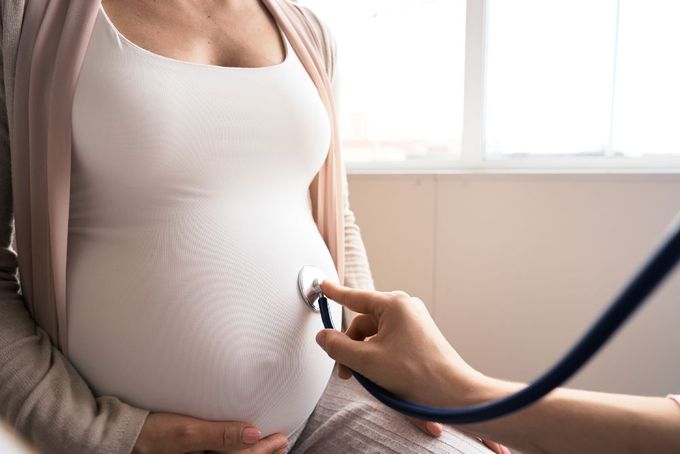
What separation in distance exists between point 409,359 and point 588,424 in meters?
0.18

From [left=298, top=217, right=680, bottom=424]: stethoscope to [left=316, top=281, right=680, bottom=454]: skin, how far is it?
4 cm

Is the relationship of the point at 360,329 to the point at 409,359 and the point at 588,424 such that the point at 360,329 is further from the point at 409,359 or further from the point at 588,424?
the point at 588,424

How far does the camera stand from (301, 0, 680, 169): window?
1440mm

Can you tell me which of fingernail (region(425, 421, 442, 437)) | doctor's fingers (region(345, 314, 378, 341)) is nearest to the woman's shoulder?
doctor's fingers (region(345, 314, 378, 341))

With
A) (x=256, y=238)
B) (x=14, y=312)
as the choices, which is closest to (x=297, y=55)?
(x=256, y=238)

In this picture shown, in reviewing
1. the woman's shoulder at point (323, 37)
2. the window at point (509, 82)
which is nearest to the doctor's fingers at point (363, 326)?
the woman's shoulder at point (323, 37)

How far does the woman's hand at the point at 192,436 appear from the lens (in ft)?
1.79

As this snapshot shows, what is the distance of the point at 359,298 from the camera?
56 cm

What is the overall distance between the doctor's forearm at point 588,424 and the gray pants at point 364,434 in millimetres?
158

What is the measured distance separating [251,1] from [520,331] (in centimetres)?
111

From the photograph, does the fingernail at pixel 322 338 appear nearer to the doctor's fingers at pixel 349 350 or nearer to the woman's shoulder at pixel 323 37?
the doctor's fingers at pixel 349 350

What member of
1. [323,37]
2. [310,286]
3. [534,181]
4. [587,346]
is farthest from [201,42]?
[534,181]

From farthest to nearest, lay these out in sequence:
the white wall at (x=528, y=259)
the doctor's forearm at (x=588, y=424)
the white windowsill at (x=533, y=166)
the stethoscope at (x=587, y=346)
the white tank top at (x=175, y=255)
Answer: the white windowsill at (x=533, y=166), the white wall at (x=528, y=259), the white tank top at (x=175, y=255), the doctor's forearm at (x=588, y=424), the stethoscope at (x=587, y=346)

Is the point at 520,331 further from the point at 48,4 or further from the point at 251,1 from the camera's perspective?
the point at 48,4
